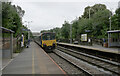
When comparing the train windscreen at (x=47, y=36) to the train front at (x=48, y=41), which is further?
the train windscreen at (x=47, y=36)

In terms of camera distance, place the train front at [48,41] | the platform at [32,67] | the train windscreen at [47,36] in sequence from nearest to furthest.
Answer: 1. the platform at [32,67]
2. the train front at [48,41]
3. the train windscreen at [47,36]

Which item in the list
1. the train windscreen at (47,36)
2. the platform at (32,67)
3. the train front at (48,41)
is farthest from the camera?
the train windscreen at (47,36)

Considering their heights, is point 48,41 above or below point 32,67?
above

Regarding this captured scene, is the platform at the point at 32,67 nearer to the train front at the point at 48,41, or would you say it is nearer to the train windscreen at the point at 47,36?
the train front at the point at 48,41

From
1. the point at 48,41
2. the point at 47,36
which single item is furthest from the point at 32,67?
the point at 47,36

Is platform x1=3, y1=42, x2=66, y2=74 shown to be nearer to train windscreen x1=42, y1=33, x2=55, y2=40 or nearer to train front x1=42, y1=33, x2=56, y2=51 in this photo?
train front x1=42, y1=33, x2=56, y2=51

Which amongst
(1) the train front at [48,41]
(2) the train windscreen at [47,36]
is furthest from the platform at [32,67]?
(2) the train windscreen at [47,36]

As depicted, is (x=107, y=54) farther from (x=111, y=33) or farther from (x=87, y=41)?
(x=87, y=41)

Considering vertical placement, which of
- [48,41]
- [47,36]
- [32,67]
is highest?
[47,36]

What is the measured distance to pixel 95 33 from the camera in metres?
33.9

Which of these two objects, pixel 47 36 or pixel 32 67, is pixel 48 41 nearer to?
pixel 47 36

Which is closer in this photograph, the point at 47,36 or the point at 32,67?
the point at 32,67

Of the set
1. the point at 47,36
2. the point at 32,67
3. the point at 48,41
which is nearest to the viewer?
the point at 32,67

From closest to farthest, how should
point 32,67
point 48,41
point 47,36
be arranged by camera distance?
point 32,67 → point 48,41 → point 47,36
